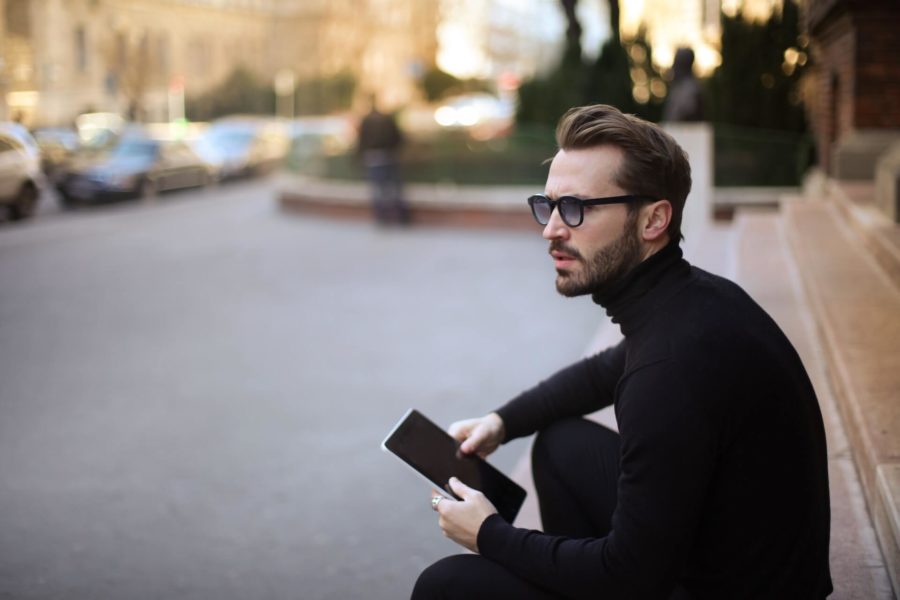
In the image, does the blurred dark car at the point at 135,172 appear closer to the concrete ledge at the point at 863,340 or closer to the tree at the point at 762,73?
the tree at the point at 762,73

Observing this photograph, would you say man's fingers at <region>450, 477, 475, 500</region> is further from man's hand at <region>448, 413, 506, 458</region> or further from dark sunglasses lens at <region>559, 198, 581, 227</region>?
dark sunglasses lens at <region>559, 198, 581, 227</region>

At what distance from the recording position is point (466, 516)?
2.41m

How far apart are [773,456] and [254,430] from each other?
415cm

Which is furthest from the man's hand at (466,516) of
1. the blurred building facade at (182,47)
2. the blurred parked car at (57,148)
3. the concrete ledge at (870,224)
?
the blurred parked car at (57,148)

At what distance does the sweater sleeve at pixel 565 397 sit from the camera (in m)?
3.08

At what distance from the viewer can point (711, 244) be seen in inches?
401

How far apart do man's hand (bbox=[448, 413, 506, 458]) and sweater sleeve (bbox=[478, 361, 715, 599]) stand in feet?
2.87

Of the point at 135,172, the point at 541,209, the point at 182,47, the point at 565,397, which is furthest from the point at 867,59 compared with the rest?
the point at 135,172

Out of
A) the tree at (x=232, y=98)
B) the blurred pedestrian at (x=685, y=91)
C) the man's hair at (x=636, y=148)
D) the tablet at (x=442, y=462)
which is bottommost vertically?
the tablet at (x=442, y=462)

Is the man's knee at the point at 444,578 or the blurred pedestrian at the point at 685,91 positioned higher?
the blurred pedestrian at the point at 685,91

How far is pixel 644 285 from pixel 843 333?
118 inches

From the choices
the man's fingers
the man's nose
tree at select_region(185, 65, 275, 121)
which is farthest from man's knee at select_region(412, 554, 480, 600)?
tree at select_region(185, 65, 275, 121)

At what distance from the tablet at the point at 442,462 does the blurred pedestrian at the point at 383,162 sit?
14.6 meters

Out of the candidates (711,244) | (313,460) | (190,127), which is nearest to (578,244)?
(313,460)
